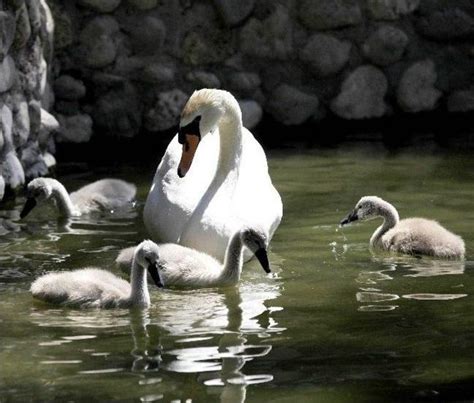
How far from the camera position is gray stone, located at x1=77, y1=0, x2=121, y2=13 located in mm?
12898

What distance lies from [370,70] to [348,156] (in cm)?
186

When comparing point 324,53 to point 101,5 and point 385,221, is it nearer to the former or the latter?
point 101,5

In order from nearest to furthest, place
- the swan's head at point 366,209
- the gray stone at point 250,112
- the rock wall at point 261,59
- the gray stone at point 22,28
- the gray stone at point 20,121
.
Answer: the swan's head at point 366,209 → the gray stone at point 22,28 → the gray stone at point 20,121 → the rock wall at point 261,59 → the gray stone at point 250,112

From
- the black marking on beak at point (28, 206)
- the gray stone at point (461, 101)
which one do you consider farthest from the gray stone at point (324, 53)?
the black marking on beak at point (28, 206)

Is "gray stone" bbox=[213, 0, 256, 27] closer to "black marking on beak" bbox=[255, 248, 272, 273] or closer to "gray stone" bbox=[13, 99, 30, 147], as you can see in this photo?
"gray stone" bbox=[13, 99, 30, 147]

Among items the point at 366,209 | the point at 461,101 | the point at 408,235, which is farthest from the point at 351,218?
the point at 461,101

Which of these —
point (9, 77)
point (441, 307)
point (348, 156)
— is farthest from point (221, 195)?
point (348, 156)

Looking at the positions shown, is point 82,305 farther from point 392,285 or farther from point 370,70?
point 370,70

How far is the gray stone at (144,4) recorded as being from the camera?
13.1m

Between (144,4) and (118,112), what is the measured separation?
1.06 metres

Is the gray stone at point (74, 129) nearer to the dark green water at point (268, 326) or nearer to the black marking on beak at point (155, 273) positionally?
the dark green water at point (268, 326)

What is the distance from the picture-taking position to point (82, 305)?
7.15m

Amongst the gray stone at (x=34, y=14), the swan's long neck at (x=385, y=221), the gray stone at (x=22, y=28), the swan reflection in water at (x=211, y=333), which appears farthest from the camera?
the gray stone at (x=34, y=14)

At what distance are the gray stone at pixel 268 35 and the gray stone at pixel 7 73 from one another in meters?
3.56
